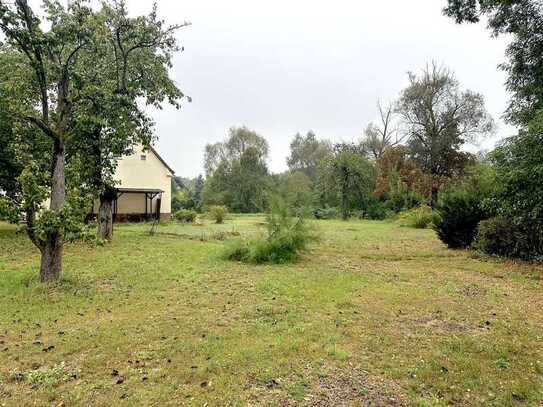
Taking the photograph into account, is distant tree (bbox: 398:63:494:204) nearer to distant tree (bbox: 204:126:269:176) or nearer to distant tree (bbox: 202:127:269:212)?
distant tree (bbox: 202:127:269:212)

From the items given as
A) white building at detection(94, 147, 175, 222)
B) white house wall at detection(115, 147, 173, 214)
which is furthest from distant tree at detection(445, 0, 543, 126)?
white house wall at detection(115, 147, 173, 214)

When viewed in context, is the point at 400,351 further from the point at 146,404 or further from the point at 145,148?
the point at 145,148

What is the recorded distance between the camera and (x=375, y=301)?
5.00m

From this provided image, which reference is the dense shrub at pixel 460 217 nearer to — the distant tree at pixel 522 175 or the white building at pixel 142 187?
the distant tree at pixel 522 175

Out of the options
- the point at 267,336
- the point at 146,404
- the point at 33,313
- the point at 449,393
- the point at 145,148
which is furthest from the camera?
the point at 145,148

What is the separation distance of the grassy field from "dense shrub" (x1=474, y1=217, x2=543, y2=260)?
4.53 feet

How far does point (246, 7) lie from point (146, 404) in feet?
35.6

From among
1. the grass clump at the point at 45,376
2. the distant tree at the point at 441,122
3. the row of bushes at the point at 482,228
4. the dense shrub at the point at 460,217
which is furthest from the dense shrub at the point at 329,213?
the grass clump at the point at 45,376

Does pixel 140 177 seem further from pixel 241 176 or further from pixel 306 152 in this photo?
pixel 306 152

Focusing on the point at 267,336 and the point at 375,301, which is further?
the point at 375,301

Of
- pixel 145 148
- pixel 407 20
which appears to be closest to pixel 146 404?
pixel 145 148

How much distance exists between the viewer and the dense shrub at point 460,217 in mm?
10070

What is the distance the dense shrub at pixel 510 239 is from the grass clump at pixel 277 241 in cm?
503

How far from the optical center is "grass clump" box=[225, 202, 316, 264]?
7.97 m
